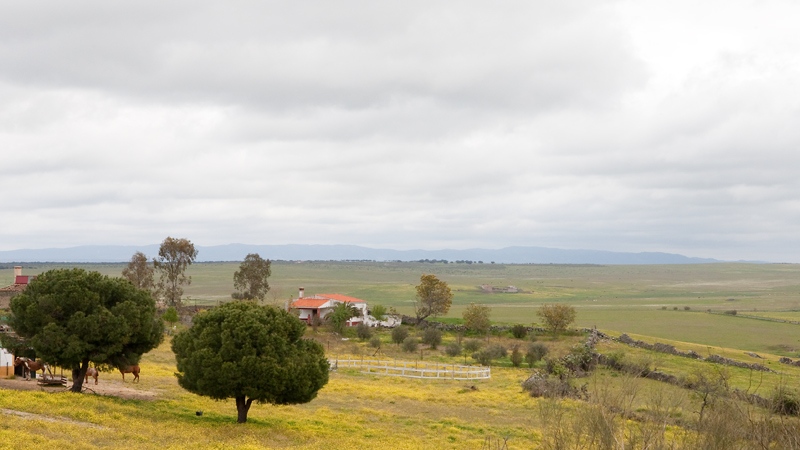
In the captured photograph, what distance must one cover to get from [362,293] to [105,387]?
364ft

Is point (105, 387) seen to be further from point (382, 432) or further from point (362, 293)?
point (362, 293)

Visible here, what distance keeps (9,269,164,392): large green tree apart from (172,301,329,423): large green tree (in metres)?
2.49

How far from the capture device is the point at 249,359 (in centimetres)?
2080

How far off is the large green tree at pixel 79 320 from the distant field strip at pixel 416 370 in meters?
19.7

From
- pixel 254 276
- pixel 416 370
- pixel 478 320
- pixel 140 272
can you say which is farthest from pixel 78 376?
pixel 254 276

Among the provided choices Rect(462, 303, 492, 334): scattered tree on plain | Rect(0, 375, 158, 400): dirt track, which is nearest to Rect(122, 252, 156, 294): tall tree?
Rect(462, 303, 492, 334): scattered tree on plain

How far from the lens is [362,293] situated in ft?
450

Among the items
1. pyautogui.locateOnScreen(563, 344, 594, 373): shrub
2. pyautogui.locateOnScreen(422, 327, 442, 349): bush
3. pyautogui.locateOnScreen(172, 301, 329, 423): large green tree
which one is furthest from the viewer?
pyautogui.locateOnScreen(422, 327, 442, 349): bush

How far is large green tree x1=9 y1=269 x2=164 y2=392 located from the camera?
72.5 ft

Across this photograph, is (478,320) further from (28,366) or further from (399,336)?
(28,366)

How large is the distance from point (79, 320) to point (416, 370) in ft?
75.9

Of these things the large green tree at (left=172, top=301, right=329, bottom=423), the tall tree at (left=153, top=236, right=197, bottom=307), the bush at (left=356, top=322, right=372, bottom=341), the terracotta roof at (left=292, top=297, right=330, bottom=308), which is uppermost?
the tall tree at (left=153, top=236, right=197, bottom=307)

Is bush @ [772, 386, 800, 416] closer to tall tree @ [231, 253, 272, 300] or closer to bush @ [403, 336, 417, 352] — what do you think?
bush @ [403, 336, 417, 352]

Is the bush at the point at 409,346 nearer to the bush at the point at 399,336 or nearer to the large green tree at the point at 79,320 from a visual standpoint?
the bush at the point at 399,336
